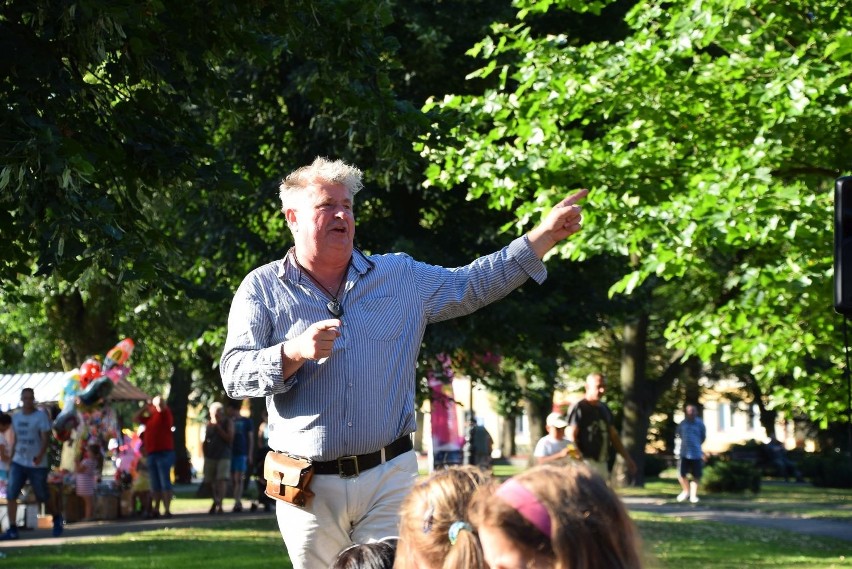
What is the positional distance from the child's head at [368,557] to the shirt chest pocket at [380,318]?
1.78 meters

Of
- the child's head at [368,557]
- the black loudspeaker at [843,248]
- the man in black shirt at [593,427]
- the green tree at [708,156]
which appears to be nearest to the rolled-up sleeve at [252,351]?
the child's head at [368,557]

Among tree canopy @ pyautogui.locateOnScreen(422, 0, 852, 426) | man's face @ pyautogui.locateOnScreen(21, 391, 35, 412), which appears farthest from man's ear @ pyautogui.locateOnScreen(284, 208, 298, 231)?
man's face @ pyautogui.locateOnScreen(21, 391, 35, 412)

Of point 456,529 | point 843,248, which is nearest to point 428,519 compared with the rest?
point 456,529

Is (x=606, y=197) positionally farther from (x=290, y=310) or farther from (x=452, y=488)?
(x=452, y=488)

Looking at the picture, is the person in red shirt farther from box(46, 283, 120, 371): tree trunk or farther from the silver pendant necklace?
the silver pendant necklace

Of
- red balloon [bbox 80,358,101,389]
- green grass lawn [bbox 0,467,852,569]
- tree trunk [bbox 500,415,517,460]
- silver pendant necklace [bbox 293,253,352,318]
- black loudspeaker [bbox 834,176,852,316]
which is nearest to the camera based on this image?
silver pendant necklace [bbox 293,253,352,318]

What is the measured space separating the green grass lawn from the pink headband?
8354 mm

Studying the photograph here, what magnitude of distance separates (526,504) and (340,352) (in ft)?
8.78

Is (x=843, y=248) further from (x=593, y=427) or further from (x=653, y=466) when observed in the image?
(x=653, y=466)

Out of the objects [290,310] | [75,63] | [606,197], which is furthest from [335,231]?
[606,197]

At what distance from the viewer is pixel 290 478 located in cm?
480

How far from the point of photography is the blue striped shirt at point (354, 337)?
4.84 meters

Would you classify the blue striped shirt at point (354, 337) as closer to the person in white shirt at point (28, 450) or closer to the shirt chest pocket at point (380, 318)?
the shirt chest pocket at point (380, 318)

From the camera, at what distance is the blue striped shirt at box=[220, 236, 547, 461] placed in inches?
190
